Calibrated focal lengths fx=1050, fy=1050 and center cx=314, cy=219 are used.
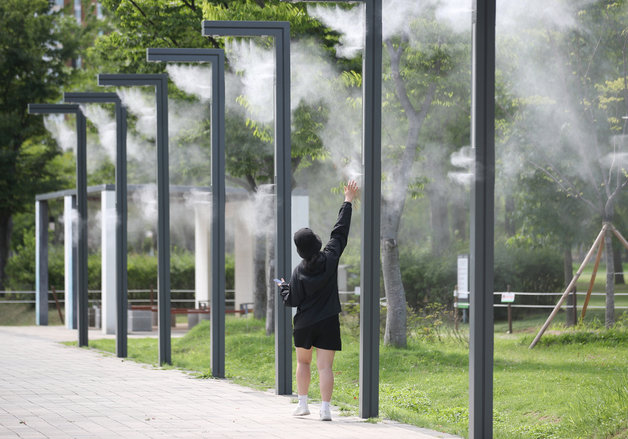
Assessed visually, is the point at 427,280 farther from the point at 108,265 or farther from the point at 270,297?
the point at 108,265

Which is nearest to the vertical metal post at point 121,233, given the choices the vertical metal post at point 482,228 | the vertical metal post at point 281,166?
the vertical metal post at point 281,166

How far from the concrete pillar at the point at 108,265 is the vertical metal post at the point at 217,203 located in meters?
10.9

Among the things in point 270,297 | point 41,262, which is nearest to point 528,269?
point 270,297

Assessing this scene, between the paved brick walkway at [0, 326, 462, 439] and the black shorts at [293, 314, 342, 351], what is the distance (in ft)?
1.99

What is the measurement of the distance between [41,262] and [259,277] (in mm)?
7332

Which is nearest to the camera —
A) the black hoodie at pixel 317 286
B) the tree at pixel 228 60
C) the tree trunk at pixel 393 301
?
the black hoodie at pixel 317 286

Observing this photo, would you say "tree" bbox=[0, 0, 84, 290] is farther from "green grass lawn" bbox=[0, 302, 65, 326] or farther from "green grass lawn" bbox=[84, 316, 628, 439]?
"green grass lawn" bbox=[84, 316, 628, 439]

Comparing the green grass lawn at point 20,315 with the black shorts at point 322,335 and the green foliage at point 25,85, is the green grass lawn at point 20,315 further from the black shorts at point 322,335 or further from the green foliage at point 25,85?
the black shorts at point 322,335

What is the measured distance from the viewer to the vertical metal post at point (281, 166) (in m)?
10.5

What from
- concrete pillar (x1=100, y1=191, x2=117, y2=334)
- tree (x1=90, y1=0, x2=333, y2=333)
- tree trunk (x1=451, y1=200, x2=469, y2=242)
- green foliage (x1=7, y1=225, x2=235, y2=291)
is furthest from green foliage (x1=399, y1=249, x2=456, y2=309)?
green foliage (x1=7, y1=225, x2=235, y2=291)

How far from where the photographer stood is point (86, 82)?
38.7 metres

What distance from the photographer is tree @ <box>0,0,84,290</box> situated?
35.4 metres

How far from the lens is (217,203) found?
12.6 metres

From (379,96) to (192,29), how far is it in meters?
15.7
